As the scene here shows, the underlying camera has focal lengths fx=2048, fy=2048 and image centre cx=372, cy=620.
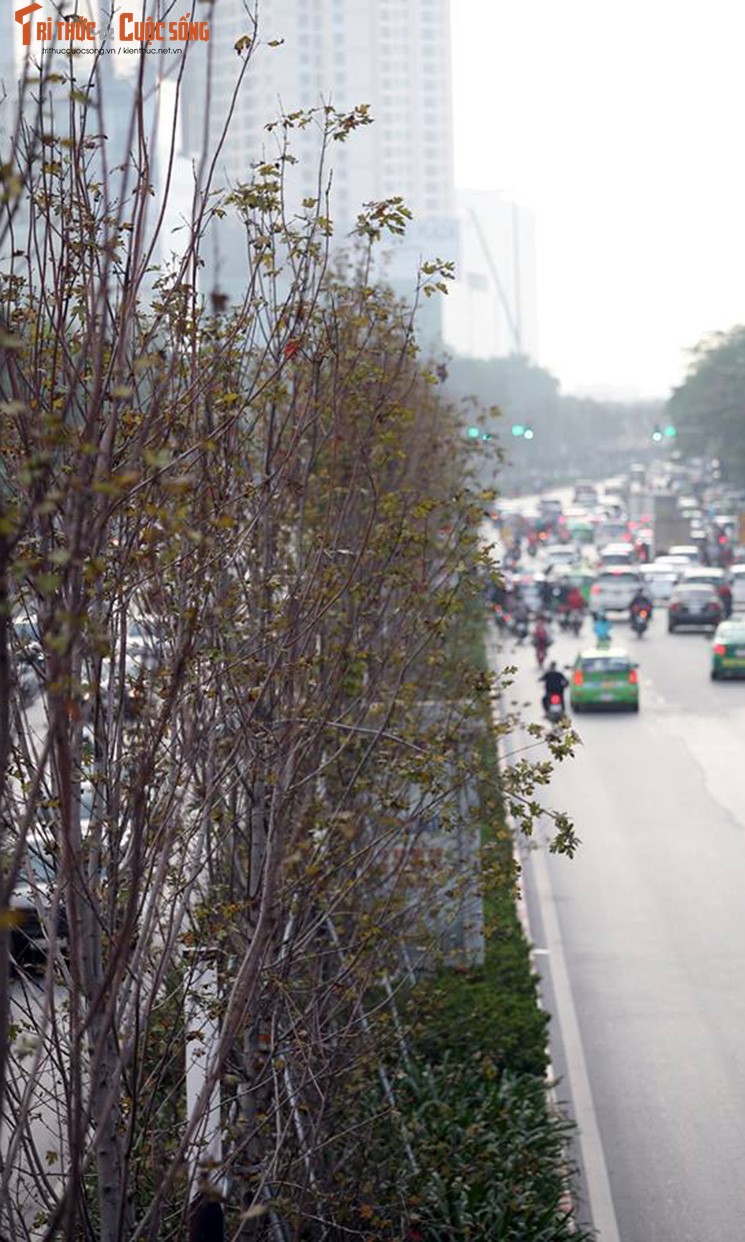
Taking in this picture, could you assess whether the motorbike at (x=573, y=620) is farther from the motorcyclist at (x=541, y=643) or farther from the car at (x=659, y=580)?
the motorcyclist at (x=541, y=643)

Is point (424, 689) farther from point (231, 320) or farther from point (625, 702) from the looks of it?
point (625, 702)

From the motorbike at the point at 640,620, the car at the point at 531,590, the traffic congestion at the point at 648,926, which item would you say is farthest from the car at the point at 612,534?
the traffic congestion at the point at 648,926

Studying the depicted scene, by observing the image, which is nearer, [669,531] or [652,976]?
[652,976]

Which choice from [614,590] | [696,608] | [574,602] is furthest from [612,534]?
[574,602]

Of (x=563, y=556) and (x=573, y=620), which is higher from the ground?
(x=563, y=556)

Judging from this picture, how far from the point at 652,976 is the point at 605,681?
61.8 ft

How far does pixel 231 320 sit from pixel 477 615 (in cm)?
1191

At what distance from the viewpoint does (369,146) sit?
198125 mm

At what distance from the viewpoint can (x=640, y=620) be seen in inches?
1993

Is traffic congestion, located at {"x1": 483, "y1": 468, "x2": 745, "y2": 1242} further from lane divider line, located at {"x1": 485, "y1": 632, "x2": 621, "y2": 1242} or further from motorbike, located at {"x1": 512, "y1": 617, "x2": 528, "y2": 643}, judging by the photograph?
motorbike, located at {"x1": 512, "y1": 617, "x2": 528, "y2": 643}

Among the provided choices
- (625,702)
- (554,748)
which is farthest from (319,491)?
(625,702)

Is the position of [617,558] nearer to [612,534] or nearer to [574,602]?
[574,602]

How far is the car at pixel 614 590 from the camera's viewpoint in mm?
54844

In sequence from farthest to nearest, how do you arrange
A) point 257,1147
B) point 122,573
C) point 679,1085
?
point 679,1085 → point 257,1147 → point 122,573
